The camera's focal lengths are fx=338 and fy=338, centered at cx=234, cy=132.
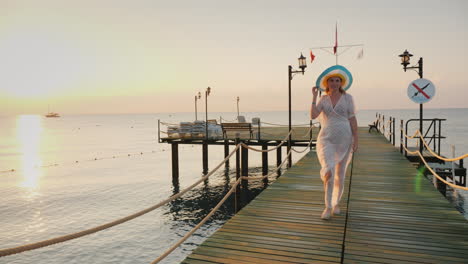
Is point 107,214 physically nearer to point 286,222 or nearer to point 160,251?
point 160,251

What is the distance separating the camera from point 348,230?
4738 millimetres

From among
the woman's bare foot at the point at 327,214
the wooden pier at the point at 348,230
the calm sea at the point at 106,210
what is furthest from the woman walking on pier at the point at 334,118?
the calm sea at the point at 106,210

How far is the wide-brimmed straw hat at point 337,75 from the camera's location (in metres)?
4.78

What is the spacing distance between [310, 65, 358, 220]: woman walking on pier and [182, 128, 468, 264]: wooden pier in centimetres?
85

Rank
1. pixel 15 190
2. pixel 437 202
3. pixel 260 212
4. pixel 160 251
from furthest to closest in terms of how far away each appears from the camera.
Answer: pixel 15 190
pixel 160 251
pixel 437 202
pixel 260 212

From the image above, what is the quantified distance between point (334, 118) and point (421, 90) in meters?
9.02

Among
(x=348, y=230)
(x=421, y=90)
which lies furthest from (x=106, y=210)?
(x=348, y=230)

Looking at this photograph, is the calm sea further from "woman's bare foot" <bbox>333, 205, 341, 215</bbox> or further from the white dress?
the white dress

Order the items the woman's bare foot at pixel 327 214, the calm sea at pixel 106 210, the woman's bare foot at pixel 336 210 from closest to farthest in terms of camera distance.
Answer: the woman's bare foot at pixel 327 214 → the woman's bare foot at pixel 336 210 → the calm sea at pixel 106 210

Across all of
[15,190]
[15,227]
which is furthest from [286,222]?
[15,190]

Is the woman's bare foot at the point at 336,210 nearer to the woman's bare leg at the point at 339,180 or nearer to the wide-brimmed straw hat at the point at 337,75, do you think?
the woman's bare leg at the point at 339,180

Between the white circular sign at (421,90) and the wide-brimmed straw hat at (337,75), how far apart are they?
849 cm

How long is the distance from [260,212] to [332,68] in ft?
8.54

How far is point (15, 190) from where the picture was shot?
26.7m
